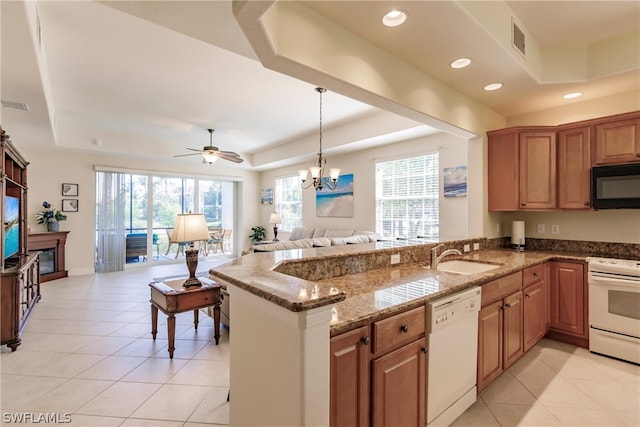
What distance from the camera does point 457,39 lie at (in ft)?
7.16

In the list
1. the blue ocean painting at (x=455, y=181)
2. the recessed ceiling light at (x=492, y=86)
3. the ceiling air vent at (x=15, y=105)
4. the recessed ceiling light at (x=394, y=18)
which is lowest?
the blue ocean painting at (x=455, y=181)

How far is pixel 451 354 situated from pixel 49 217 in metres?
7.27

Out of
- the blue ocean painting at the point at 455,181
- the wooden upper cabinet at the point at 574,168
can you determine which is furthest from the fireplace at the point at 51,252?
the wooden upper cabinet at the point at 574,168

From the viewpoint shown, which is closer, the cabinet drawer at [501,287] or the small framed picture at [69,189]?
the cabinet drawer at [501,287]

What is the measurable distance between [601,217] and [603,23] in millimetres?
1979

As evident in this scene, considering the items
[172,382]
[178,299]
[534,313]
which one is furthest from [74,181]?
[534,313]

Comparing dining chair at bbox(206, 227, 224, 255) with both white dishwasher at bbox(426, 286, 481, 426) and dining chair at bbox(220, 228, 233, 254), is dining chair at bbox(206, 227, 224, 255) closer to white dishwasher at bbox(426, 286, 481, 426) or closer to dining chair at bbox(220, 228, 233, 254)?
dining chair at bbox(220, 228, 233, 254)

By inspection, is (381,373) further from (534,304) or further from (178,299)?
(534,304)

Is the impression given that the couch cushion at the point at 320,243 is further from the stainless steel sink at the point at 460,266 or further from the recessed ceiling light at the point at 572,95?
the recessed ceiling light at the point at 572,95

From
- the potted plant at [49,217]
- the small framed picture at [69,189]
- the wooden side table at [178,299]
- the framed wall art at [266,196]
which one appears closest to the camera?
the wooden side table at [178,299]

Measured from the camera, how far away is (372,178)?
19.0 feet

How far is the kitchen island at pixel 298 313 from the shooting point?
1.09 meters

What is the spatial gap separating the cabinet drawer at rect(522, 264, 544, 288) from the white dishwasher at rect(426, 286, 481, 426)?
0.98m

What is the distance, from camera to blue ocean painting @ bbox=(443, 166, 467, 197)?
14.4ft
